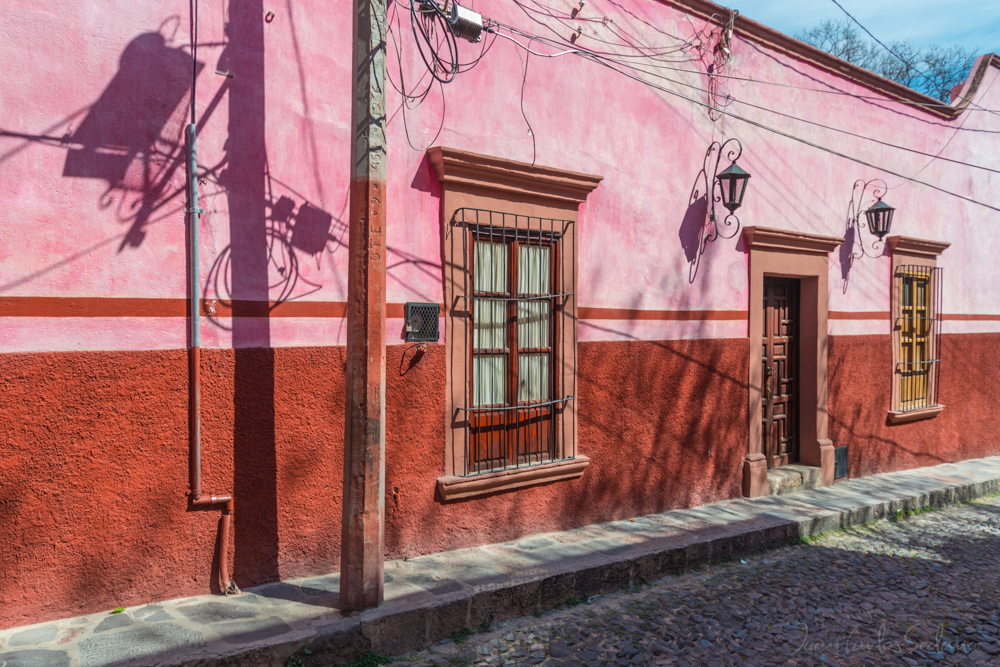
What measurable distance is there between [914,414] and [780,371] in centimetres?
256

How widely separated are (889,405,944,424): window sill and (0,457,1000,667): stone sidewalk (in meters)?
2.70

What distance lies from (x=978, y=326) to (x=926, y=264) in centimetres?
173

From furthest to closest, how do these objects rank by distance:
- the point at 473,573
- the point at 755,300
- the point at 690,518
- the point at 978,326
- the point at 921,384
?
the point at 978,326 < the point at 921,384 < the point at 755,300 < the point at 690,518 < the point at 473,573

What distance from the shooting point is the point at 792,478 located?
7.92 metres

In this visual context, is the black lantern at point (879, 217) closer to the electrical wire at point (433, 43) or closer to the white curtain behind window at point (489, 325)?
the white curtain behind window at point (489, 325)

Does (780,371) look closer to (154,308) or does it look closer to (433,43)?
(433,43)

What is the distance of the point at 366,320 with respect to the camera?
412 cm

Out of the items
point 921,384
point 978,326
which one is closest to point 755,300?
point 921,384

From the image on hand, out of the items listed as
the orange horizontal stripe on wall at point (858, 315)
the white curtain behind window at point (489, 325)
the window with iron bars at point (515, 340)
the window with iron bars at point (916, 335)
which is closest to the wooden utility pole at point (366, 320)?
A: the window with iron bars at point (515, 340)

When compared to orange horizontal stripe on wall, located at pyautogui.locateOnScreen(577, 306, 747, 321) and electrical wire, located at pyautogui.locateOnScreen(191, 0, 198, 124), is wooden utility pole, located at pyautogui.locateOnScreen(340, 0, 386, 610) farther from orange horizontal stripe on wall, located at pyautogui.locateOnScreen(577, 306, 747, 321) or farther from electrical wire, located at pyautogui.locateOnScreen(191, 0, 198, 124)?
orange horizontal stripe on wall, located at pyautogui.locateOnScreen(577, 306, 747, 321)

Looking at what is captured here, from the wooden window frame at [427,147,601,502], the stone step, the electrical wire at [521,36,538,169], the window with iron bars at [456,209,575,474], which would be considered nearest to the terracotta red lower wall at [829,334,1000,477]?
the stone step

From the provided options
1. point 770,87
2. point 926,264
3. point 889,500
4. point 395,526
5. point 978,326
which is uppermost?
point 770,87

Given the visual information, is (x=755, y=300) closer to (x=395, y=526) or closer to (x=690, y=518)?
(x=690, y=518)

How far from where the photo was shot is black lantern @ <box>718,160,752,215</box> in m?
7.05
